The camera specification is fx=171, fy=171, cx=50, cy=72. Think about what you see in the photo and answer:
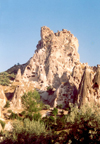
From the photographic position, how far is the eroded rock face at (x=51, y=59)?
47844mm

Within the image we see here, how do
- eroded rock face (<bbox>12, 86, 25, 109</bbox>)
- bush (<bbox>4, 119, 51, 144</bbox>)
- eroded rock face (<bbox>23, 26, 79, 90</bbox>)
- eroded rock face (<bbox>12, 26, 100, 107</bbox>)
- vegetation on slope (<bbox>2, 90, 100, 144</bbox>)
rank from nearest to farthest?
vegetation on slope (<bbox>2, 90, 100, 144</bbox>) → bush (<bbox>4, 119, 51, 144</bbox>) → eroded rock face (<bbox>12, 26, 100, 107</bbox>) → eroded rock face (<bbox>12, 86, 25, 109</bbox>) → eroded rock face (<bbox>23, 26, 79, 90</bbox>)

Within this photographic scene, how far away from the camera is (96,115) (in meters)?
13.7

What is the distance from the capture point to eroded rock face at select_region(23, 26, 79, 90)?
157 ft

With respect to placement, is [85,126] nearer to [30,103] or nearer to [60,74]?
[30,103]

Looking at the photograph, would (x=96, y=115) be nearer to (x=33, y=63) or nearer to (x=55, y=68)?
(x=55, y=68)

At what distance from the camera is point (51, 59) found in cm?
5081

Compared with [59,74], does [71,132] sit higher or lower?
lower

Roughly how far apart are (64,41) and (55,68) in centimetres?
1401

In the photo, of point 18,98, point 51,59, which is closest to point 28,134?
point 18,98

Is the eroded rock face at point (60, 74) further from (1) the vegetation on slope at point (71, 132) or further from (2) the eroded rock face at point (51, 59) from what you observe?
(1) the vegetation on slope at point (71, 132)

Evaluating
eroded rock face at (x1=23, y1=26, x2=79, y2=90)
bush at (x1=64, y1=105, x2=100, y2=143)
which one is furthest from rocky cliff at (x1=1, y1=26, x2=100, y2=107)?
bush at (x1=64, y1=105, x2=100, y2=143)

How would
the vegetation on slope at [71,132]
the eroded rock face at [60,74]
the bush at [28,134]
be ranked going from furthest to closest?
the eroded rock face at [60,74]
the bush at [28,134]
the vegetation on slope at [71,132]

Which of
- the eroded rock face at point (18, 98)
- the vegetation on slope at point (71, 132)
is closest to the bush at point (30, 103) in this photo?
the eroded rock face at point (18, 98)

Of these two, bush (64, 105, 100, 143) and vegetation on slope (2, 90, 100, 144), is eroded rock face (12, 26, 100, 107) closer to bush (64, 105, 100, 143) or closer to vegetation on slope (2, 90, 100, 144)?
vegetation on slope (2, 90, 100, 144)
